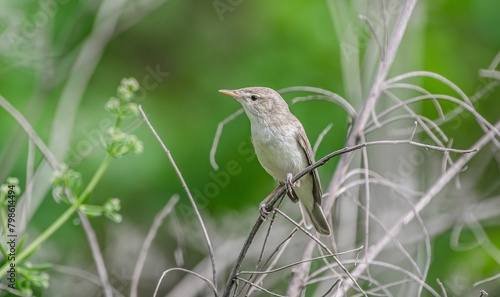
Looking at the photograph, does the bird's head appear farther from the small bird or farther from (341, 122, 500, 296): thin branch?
(341, 122, 500, 296): thin branch

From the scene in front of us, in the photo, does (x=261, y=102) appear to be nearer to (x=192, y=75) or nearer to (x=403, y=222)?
(x=403, y=222)

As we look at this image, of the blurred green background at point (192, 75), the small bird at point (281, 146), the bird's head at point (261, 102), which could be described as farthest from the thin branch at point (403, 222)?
the blurred green background at point (192, 75)

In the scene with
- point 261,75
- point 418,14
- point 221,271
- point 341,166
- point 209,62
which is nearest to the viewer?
point 341,166

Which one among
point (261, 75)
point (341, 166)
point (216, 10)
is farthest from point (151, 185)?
point (341, 166)

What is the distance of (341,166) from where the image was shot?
3.08 metres

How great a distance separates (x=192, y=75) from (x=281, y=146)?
130 inches

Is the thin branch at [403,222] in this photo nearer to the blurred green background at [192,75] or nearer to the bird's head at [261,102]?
the bird's head at [261,102]

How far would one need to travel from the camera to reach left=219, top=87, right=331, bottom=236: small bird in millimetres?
3387

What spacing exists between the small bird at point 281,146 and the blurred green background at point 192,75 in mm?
1656

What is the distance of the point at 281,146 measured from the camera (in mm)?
3391

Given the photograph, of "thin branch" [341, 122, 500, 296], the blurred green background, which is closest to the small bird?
"thin branch" [341, 122, 500, 296]

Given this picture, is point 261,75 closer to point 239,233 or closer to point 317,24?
point 317,24

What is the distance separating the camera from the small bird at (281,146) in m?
3.39

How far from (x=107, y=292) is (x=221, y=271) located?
1.80 meters
